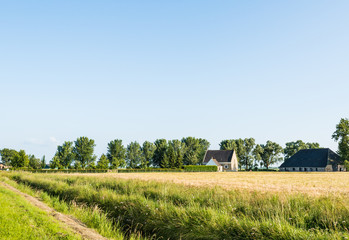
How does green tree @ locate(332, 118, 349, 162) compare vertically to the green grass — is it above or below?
above

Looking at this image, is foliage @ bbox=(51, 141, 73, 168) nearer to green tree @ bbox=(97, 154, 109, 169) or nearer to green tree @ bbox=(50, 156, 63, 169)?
green tree @ bbox=(50, 156, 63, 169)

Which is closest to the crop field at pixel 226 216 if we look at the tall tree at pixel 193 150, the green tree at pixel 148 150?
the tall tree at pixel 193 150

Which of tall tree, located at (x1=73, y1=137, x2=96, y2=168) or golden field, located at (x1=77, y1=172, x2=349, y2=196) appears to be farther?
tall tree, located at (x1=73, y1=137, x2=96, y2=168)

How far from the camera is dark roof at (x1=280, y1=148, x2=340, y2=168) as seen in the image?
79750 mm

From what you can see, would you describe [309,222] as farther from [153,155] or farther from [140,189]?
[153,155]

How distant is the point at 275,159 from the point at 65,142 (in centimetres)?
8288

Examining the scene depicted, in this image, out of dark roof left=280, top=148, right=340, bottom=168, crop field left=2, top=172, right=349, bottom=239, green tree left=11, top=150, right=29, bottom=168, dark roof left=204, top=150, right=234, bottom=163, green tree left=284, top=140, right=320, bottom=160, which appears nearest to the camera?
crop field left=2, top=172, right=349, bottom=239

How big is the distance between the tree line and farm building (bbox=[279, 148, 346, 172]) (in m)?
3.33

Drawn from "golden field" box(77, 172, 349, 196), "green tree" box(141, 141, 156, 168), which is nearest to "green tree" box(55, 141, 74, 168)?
"green tree" box(141, 141, 156, 168)

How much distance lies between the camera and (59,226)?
963cm

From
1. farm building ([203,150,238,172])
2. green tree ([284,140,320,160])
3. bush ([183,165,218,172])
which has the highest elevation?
green tree ([284,140,320,160])

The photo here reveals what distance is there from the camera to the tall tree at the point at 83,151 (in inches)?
3386

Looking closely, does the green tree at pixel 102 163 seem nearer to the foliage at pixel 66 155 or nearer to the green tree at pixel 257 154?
the foliage at pixel 66 155

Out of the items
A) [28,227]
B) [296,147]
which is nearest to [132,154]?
[296,147]
